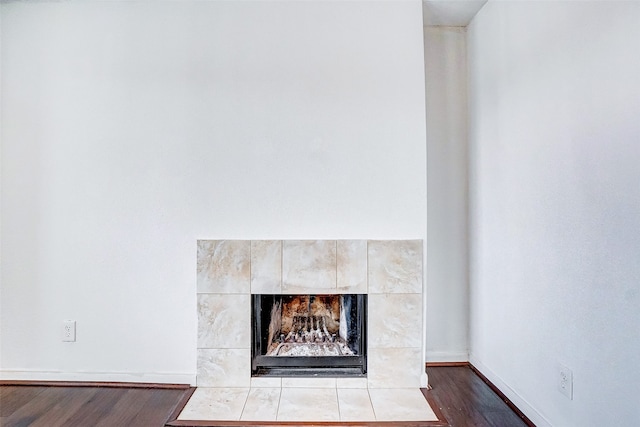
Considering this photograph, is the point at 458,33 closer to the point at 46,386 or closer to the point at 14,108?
the point at 14,108

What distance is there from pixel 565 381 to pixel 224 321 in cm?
175

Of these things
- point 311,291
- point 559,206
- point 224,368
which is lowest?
point 224,368

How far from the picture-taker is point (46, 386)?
2.26 meters

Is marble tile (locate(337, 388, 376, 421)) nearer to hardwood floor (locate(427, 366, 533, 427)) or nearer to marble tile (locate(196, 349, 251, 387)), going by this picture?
hardwood floor (locate(427, 366, 533, 427))

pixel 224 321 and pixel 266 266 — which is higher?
pixel 266 266

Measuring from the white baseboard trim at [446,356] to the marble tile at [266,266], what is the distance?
1254 millimetres

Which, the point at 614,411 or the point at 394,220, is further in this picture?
the point at 394,220

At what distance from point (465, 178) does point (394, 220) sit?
77 cm

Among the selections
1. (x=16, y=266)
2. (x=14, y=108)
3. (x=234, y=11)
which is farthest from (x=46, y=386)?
(x=234, y=11)

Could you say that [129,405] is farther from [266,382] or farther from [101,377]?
[266,382]

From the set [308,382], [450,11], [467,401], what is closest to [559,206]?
[467,401]

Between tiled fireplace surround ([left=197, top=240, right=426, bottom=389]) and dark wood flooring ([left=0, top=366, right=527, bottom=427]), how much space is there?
0.22 m

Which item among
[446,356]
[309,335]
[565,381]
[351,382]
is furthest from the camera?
[446,356]

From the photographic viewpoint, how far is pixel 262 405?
2000mm
